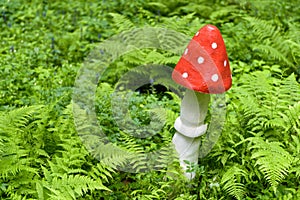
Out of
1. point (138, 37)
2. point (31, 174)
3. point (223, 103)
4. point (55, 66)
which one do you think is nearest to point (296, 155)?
point (223, 103)

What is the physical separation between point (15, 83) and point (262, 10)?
4439 mm

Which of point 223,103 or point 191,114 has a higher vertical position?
point 191,114

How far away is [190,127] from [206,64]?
63cm

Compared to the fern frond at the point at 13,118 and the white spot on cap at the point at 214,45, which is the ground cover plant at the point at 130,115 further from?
the white spot on cap at the point at 214,45

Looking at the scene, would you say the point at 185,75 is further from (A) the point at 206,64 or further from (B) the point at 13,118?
(B) the point at 13,118

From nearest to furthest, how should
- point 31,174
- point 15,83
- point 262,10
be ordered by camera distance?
point 31,174, point 15,83, point 262,10

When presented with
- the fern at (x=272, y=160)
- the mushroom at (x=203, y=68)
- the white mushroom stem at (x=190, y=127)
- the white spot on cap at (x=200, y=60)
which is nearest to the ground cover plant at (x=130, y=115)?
the fern at (x=272, y=160)

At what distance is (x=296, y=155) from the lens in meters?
4.00

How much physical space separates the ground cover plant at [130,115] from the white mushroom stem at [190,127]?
128 mm

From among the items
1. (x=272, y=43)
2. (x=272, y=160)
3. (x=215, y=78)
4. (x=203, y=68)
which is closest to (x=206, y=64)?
(x=203, y=68)

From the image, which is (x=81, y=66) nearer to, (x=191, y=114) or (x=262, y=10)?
(x=191, y=114)

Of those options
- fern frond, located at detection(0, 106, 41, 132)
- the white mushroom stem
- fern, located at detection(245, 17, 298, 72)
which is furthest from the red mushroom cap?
fern, located at detection(245, 17, 298, 72)

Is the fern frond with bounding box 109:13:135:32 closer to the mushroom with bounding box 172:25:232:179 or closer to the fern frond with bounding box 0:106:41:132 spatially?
the fern frond with bounding box 0:106:41:132

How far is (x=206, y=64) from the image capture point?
3.47 meters
